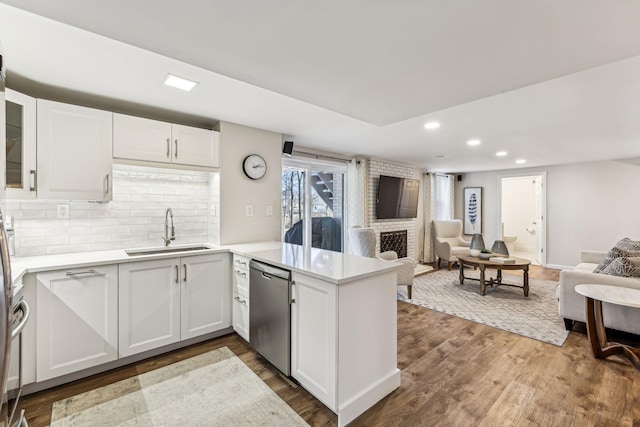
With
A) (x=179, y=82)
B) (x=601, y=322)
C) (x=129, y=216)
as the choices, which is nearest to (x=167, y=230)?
(x=129, y=216)

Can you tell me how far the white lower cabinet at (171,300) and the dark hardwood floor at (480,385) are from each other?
0.19 metres

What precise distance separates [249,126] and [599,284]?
12.7ft

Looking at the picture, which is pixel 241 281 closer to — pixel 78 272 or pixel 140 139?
pixel 78 272

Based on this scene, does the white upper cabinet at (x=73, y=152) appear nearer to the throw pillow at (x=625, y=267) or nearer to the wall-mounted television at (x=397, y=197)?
the wall-mounted television at (x=397, y=197)

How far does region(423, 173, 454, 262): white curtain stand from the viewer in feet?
21.9

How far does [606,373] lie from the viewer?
219 centimetres

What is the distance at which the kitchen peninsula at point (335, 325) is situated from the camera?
166cm

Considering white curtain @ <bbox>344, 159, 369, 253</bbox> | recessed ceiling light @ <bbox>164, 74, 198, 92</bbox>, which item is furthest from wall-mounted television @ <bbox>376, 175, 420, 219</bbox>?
recessed ceiling light @ <bbox>164, 74, 198, 92</bbox>

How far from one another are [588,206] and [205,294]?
7162 mm

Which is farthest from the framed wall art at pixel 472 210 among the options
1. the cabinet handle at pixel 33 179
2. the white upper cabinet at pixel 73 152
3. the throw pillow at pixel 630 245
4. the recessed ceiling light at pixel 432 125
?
the cabinet handle at pixel 33 179

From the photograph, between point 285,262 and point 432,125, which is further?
point 432,125

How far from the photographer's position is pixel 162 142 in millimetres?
2629

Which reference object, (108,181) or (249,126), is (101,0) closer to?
(108,181)

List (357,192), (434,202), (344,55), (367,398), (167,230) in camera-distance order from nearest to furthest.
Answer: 1. (344,55)
2. (367,398)
3. (167,230)
4. (357,192)
5. (434,202)
